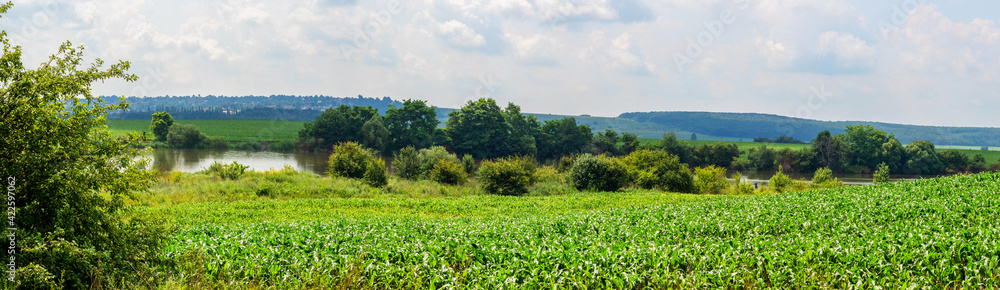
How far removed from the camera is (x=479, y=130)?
275 ft

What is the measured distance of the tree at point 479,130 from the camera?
82438mm

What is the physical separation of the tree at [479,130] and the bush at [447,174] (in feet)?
147

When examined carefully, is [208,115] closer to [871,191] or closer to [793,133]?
[871,191]

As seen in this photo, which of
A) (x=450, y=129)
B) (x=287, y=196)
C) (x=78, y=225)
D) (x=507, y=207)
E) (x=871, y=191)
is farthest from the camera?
(x=450, y=129)

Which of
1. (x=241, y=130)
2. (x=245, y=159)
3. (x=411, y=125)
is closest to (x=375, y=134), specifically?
(x=411, y=125)

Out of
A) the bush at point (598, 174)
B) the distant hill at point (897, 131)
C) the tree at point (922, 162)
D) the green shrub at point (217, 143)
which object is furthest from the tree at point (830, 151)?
the green shrub at point (217, 143)

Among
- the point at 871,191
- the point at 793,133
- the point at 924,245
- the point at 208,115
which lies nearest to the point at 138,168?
the point at 924,245

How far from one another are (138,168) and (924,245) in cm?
1020

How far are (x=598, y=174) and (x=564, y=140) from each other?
51.2m

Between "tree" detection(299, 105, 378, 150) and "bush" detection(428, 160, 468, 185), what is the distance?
46988 mm

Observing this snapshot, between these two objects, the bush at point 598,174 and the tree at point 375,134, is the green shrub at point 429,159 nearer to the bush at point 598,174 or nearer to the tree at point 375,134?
the bush at point 598,174

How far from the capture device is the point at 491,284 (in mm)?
6691

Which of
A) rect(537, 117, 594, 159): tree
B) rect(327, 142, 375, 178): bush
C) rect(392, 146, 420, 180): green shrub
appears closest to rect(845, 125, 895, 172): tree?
rect(537, 117, 594, 159): tree

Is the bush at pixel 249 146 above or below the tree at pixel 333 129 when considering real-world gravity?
below
